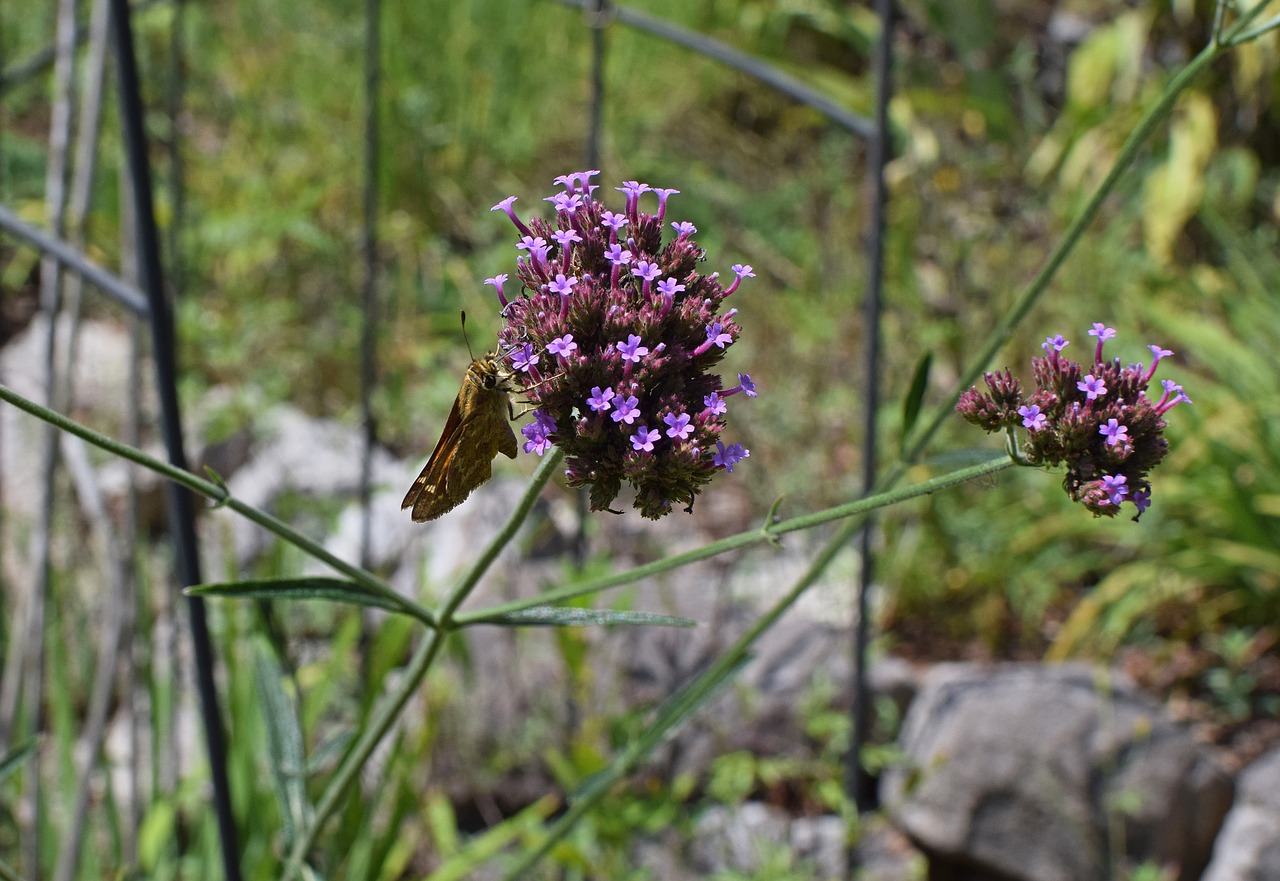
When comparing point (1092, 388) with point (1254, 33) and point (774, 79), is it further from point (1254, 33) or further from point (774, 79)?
point (774, 79)

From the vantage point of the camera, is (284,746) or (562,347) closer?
(562,347)

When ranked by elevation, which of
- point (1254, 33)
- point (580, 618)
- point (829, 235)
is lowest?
point (580, 618)

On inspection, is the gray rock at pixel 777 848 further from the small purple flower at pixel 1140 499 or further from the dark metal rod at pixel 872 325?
the small purple flower at pixel 1140 499

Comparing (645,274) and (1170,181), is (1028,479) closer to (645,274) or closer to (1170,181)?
(1170,181)

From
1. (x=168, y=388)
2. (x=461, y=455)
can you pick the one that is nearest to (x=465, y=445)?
(x=461, y=455)

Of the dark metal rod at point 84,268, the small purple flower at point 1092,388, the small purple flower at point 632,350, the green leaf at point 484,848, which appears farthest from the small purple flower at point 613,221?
Answer: the green leaf at point 484,848

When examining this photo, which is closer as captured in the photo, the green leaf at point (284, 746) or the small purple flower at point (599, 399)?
the small purple flower at point (599, 399)

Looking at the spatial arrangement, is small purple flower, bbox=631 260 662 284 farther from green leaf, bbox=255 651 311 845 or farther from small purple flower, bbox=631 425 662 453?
green leaf, bbox=255 651 311 845
